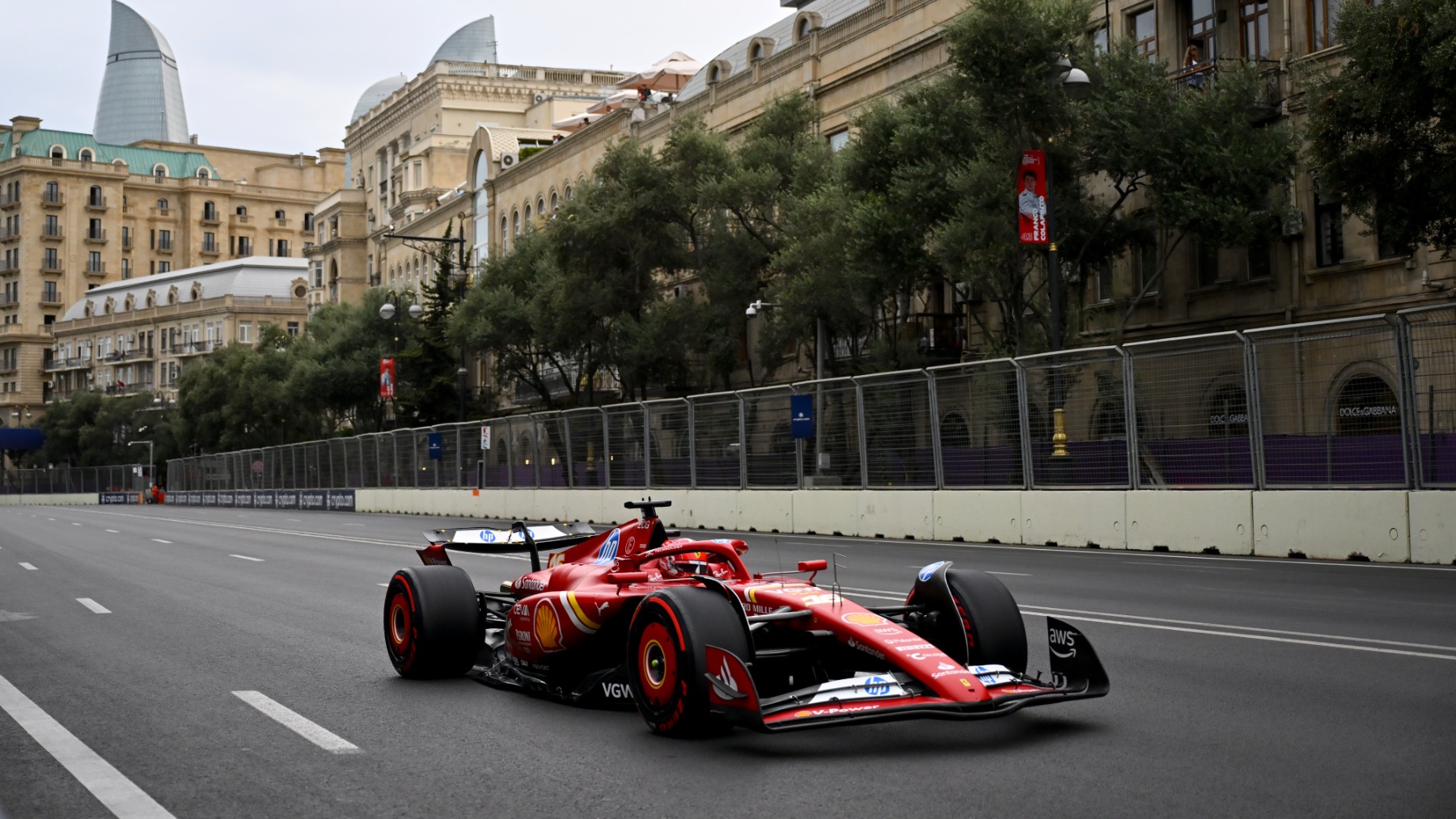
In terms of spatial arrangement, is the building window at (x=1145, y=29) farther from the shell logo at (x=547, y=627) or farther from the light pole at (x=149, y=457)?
the light pole at (x=149, y=457)

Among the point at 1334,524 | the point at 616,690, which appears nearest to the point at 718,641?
the point at 616,690

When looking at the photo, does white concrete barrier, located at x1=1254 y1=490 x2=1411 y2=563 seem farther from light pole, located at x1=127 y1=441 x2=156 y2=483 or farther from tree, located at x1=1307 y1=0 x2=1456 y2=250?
light pole, located at x1=127 y1=441 x2=156 y2=483

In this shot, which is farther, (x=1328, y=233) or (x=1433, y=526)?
(x=1328, y=233)

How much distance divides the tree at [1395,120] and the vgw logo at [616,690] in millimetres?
19360

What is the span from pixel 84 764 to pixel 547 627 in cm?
232

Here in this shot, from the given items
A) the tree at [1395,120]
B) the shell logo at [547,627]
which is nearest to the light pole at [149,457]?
the tree at [1395,120]

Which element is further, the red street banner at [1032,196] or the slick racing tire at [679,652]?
the red street banner at [1032,196]

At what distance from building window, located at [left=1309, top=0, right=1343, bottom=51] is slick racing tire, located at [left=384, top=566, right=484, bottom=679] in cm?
2766

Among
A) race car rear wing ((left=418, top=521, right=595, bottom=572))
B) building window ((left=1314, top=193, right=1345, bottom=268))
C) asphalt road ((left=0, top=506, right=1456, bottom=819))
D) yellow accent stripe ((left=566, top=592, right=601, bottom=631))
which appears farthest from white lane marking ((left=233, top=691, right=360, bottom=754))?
building window ((left=1314, top=193, right=1345, bottom=268))

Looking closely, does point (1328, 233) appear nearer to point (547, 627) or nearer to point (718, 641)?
point (547, 627)

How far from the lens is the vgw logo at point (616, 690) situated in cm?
760

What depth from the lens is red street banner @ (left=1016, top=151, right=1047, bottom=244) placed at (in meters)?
26.6

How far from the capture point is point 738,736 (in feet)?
22.7

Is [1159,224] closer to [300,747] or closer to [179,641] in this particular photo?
[179,641]
